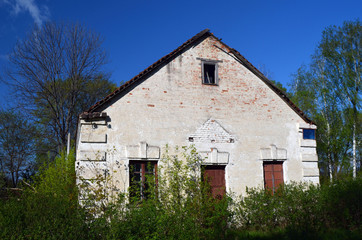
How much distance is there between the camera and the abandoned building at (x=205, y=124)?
9492 millimetres

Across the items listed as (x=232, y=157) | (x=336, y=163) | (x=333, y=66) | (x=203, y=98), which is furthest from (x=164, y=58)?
(x=336, y=163)

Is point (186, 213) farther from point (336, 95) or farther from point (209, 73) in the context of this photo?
point (336, 95)

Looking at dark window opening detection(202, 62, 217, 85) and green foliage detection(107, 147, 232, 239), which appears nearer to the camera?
green foliage detection(107, 147, 232, 239)

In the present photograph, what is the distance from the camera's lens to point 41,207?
717 cm

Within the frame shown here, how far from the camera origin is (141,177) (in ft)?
31.6

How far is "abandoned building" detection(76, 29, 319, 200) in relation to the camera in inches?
374

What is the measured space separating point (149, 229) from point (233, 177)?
14.3 ft

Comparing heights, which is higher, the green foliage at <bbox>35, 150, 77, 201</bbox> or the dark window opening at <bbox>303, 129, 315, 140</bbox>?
the dark window opening at <bbox>303, 129, 315, 140</bbox>

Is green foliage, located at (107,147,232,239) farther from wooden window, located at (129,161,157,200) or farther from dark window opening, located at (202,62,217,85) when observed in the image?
dark window opening, located at (202,62,217,85)

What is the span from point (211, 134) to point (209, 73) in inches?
99.0

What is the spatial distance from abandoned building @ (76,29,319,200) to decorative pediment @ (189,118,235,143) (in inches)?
1.4

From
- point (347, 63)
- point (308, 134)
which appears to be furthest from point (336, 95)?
point (308, 134)

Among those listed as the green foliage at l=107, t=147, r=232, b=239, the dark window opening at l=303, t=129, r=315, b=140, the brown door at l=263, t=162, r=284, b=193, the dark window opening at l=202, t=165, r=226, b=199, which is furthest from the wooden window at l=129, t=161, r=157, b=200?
the dark window opening at l=303, t=129, r=315, b=140

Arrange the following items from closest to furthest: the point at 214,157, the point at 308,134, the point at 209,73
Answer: the point at 214,157 < the point at 209,73 < the point at 308,134
